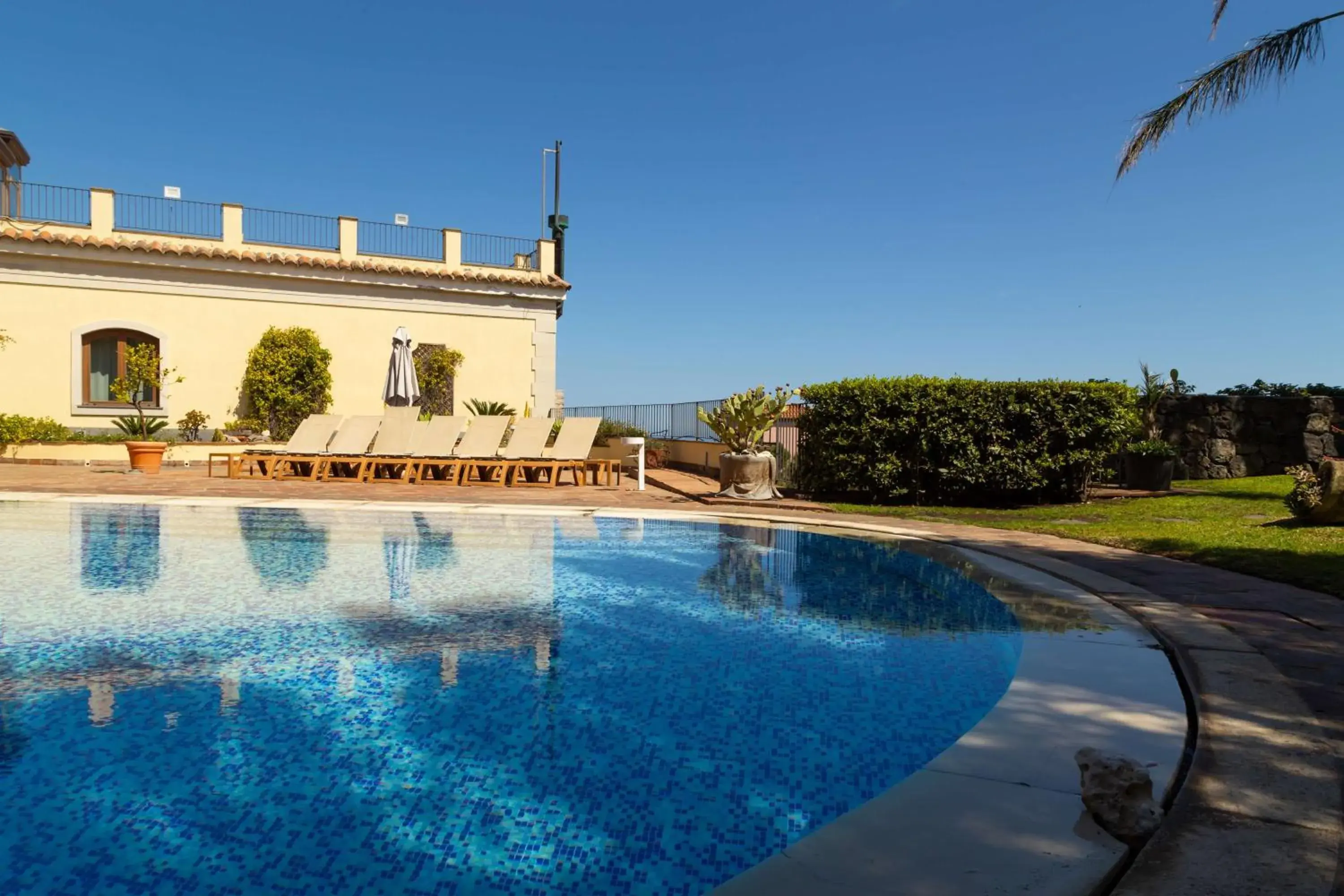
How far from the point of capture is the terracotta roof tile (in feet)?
58.0

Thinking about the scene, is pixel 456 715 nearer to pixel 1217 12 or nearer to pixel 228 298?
pixel 1217 12

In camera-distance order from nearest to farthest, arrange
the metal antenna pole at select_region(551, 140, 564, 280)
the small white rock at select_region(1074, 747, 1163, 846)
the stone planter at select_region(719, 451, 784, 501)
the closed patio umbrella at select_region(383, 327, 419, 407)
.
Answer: the small white rock at select_region(1074, 747, 1163, 846) < the stone planter at select_region(719, 451, 784, 501) < the closed patio umbrella at select_region(383, 327, 419, 407) < the metal antenna pole at select_region(551, 140, 564, 280)

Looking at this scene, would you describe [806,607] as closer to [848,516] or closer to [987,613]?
[987,613]

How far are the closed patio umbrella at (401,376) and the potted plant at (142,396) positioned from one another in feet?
13.5

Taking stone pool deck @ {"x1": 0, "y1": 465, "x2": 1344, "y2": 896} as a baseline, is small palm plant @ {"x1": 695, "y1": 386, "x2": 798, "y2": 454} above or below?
above

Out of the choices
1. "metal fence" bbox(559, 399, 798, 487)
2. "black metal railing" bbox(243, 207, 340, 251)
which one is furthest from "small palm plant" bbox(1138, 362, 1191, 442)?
"black metal railing" bbox(243, 207, 340, 251)

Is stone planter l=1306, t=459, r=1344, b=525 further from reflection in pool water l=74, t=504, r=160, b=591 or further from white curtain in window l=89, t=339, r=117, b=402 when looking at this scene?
white curtain in window l=89, t=339, r=117, b=402

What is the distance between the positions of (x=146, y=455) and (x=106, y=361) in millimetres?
5670

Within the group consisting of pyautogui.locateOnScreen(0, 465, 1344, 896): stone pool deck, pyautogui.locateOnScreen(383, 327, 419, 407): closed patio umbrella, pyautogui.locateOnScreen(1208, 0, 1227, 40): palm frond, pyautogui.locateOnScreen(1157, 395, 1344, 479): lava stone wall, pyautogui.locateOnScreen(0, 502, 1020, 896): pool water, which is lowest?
pyautogui.locateOnScreen(0, 502, 1020, 896): pool water

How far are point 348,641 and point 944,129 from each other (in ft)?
65.2

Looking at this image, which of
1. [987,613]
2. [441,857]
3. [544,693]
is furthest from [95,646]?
[987,613]

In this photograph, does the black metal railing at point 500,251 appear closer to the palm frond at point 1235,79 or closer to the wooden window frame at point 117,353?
the wooden window frame at point 117,353

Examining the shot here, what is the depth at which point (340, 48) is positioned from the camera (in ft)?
65.8

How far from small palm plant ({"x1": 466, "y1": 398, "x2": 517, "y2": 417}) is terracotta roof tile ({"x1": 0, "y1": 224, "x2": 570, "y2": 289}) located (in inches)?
129
